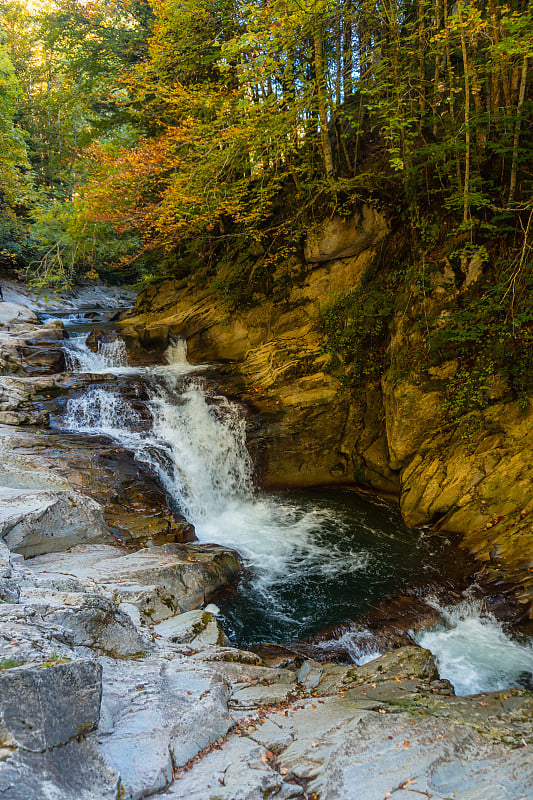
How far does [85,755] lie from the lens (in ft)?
7.28

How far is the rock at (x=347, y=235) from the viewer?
402 inches

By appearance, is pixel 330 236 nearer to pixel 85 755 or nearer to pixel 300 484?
pixel 300 484

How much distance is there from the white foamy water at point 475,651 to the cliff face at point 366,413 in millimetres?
680

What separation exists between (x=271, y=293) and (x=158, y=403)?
423cm

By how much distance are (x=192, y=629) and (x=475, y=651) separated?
10.8 ft

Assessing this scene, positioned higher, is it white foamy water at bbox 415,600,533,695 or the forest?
the forest

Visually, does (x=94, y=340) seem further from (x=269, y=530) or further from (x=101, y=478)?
(x=269, y=530)

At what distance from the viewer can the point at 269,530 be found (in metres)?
8.10

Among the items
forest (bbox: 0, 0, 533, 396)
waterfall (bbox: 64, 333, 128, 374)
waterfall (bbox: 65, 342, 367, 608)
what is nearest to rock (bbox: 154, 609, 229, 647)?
waterfall (bbox: 65, 342, 367, 608)

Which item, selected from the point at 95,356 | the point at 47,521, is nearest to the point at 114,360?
the point at 95,356

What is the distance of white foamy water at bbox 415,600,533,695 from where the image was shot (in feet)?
15.7

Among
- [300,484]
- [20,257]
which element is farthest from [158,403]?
[20,257]

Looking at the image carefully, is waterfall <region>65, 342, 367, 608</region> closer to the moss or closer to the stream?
the stream

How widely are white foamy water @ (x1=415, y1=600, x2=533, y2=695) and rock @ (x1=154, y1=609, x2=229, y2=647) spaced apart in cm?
250
